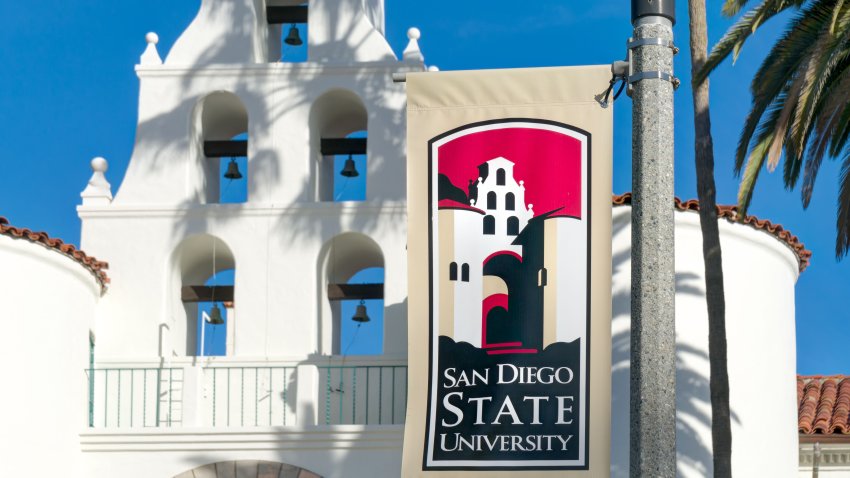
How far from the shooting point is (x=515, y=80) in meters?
13.5

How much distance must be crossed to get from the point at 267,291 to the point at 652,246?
48.6 ft

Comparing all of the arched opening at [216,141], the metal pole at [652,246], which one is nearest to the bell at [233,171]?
the arched opening at [216,141]

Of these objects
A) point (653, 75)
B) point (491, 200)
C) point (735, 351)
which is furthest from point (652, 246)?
point (735, 351)

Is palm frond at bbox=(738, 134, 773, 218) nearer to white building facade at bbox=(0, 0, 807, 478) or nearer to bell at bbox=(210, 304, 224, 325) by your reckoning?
white building facade at bbox=(0, 0, 807, 478)

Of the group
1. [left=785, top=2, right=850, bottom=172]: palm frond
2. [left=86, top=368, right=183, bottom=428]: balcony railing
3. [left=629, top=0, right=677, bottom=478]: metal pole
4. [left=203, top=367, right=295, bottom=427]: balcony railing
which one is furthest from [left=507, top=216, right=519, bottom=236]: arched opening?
[left=86, top=368, right=183, bottom=428]: balcony railing

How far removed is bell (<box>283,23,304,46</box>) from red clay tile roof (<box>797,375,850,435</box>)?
9.47 m

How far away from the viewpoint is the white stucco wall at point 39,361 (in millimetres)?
21641

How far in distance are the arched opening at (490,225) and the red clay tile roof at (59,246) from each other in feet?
31.2

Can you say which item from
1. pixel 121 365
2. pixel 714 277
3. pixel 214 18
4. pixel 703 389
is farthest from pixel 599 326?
pixel 214 18

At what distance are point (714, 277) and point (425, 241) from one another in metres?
8.13

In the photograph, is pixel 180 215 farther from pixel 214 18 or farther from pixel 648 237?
pixel 648 237

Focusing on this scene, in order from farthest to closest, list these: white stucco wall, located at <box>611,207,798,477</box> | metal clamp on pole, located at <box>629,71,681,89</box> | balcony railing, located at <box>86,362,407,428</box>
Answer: balcony railing, located at <box>86,362,407,428</box>
white stucco wall, located at <box>611,207,798,477</box>
metal clamp on pole, located at <box>629,71,681,89</box>

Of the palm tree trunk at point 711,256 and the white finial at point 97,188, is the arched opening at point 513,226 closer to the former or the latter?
the palm tree trunk at point 711,256

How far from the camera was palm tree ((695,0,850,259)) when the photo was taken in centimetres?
1988
